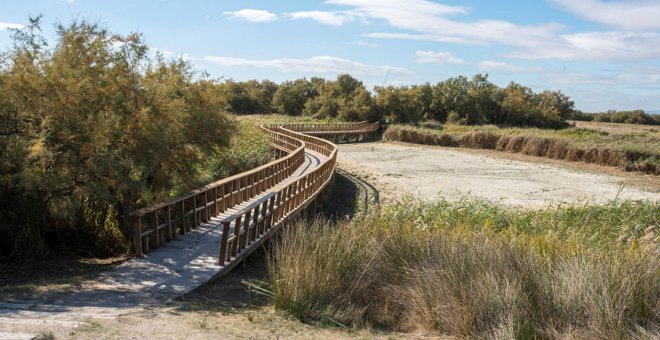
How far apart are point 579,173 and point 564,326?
2684 cm

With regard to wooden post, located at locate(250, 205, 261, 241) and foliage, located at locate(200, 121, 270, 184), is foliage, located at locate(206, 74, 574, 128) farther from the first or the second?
wooden post, located at locate(250, 205, 261, 241)

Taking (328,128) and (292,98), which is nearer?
(328,128)

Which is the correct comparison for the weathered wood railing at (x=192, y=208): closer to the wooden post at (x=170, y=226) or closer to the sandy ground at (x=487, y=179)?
the wooden post at (x=170, y=226)

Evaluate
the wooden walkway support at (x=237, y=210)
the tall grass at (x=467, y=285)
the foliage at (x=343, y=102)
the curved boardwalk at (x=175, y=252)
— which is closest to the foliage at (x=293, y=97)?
the foliage at (x=343, y=102)

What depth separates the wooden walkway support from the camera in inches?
418

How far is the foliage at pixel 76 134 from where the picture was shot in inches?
385

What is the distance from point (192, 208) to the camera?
1314cm

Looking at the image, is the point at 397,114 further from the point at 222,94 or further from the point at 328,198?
the point at 222,94

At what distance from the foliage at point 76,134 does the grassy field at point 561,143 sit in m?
28.8

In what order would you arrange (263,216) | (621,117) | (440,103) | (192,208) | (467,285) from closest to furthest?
(467,285) → (263,216) → (192,208) → (440,103) → (621,117)

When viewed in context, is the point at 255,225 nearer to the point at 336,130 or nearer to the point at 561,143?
the point at 561,143

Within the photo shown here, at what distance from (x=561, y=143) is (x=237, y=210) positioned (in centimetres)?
2972

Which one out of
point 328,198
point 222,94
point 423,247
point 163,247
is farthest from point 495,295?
point 328,198

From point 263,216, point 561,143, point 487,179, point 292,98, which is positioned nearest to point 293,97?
point 292,98
